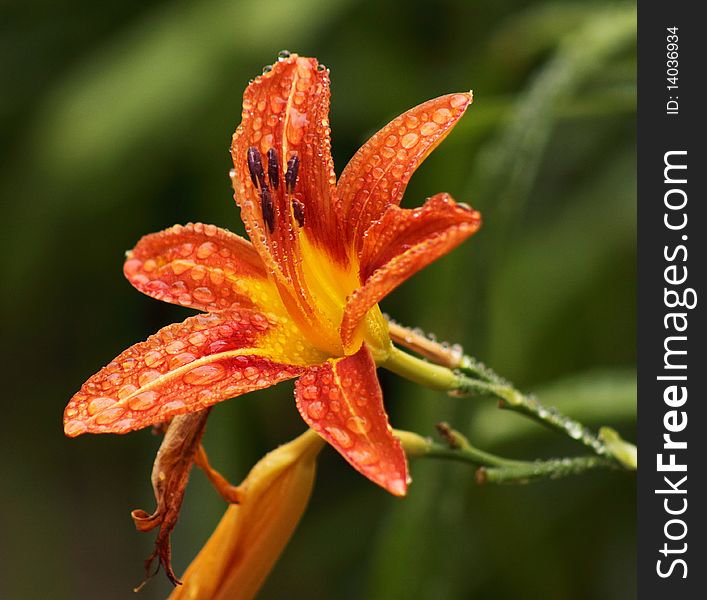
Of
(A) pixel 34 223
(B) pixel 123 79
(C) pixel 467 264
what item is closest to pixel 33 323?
(A) pixel 34 223

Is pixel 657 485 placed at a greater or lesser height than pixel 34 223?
lesser

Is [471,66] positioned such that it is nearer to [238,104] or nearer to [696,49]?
[238,104]

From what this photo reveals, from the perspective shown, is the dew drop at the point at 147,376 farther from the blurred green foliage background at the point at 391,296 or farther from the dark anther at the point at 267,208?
the blurred green foliage background at the point at 391,296

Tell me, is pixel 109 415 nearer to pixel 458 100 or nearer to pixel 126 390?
pixel 126 390

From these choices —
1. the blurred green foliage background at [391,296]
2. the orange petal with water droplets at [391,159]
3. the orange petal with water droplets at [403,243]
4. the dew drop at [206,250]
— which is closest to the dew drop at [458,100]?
the orange petal with water droplets at [391,159]

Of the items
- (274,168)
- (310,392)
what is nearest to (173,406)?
(310,392)

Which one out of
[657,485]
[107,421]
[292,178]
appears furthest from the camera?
[657,485]

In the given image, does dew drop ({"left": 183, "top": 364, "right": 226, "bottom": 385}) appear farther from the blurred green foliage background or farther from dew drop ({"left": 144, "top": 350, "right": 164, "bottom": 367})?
A: the blurred green foliage background
